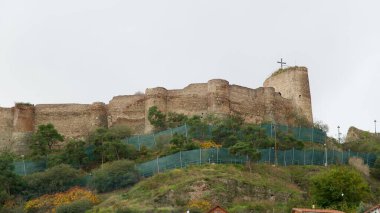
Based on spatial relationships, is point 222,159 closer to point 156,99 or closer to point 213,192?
point 213,192

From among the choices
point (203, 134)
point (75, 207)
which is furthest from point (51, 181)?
point (203, 134)

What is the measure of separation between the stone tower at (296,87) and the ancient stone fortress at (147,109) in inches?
3.5

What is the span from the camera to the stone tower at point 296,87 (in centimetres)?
7069

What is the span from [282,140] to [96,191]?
1541 centimetres

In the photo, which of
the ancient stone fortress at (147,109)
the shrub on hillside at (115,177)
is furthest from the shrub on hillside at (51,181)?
the ancient stone fortress at (147,109)

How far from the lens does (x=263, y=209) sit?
159 ft

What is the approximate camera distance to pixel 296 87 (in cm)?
7144

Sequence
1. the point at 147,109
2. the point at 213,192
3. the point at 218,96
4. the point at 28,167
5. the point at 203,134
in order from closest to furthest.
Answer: the point at 213,192 → the point at 28,167 → the point at 203,134 → the point at 218,96 → the point at 147,109

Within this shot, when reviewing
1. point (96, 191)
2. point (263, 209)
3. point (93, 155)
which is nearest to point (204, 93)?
point (93, 155)

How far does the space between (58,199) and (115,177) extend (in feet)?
13.7

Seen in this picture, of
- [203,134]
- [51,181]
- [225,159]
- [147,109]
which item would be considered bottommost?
[51,181]

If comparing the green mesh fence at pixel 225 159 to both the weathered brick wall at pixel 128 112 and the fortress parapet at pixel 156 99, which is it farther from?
the fortress parapet at pixel 156 99

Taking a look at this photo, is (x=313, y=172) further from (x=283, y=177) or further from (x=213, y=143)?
(x=213, y=143)

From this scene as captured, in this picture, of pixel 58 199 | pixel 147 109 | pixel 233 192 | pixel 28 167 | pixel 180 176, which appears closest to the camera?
pixel 233 192
